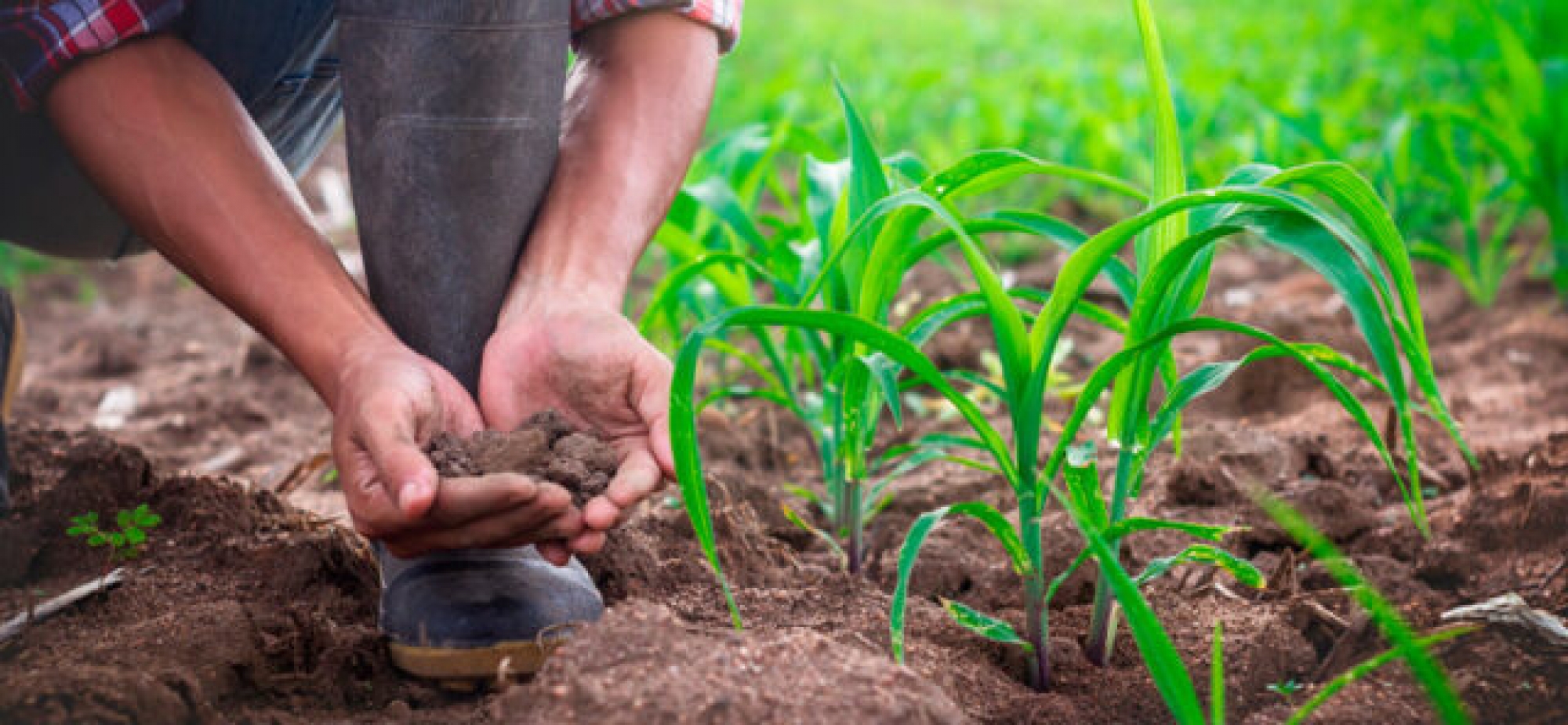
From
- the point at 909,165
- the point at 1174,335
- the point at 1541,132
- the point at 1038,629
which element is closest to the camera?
the point at 1174,335

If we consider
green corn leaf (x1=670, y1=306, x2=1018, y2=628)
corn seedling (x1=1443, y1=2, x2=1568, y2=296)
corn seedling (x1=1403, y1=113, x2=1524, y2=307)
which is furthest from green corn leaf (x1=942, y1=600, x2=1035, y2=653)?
corn seedling (x1=1443, y1=2, x2=1568, y2=296)

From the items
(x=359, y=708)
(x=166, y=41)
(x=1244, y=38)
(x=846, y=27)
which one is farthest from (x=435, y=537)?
(x=846, y=27)

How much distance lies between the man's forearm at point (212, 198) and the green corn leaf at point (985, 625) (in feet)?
2.03

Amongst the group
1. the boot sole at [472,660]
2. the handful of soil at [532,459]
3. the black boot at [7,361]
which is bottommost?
the black boot at [7,361]

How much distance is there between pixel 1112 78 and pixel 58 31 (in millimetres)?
3368

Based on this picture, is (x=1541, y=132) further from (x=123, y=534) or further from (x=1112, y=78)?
(x=123, y=534)

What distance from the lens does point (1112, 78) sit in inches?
166

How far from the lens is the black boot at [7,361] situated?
5.67 ft

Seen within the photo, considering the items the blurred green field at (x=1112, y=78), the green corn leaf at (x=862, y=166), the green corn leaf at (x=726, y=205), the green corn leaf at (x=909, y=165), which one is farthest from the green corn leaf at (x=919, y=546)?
the blurred green field at (x=1112, y=78)

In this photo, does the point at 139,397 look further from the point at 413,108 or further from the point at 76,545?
the point at 413,108

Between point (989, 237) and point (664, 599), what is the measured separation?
213cm

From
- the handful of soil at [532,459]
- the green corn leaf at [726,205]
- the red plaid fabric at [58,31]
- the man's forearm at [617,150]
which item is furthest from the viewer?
the green corn leaf at [726,205]

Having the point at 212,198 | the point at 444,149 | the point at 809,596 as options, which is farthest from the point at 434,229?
the point at 809,596

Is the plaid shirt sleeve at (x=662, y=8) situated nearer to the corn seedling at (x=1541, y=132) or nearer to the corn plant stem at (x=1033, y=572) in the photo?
the corn plant stem at (x=1033, y=572)
